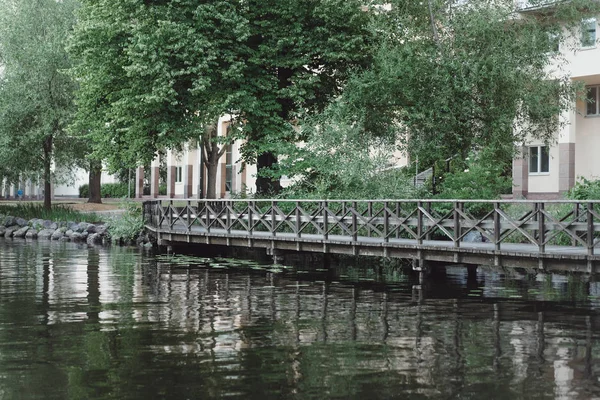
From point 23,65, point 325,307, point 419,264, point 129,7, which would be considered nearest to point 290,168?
point 129,7

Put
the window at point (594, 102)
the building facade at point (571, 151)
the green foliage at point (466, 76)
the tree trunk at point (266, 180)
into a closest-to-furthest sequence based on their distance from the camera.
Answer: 1. the green foliage at point (466, 76)
2. the tree trunk at point (266, 180)
3. the building facade at point (571, 151)
4. the window at point (594, 102)

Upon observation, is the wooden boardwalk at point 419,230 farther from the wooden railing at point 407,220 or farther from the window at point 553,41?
the window at point 553,41

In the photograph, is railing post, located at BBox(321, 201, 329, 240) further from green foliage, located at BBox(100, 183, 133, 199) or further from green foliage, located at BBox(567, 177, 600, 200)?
green foliage, located at BBox(100, 183, 133, 199)

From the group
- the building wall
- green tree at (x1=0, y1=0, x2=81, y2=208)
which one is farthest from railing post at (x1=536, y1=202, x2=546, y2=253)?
the building wall

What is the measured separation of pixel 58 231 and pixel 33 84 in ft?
26.0

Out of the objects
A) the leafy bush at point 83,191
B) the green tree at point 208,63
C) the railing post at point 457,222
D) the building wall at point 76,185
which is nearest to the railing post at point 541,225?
the railing post at point 457,222

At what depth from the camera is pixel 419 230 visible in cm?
2158

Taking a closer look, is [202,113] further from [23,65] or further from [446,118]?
[23,65]

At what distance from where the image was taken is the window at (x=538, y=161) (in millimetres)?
44300

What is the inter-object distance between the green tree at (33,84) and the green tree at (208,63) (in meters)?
10.9

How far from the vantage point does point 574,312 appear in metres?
16.2

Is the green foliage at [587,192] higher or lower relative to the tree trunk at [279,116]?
lower

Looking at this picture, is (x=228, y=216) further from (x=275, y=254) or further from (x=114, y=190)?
(x=114, y=190)

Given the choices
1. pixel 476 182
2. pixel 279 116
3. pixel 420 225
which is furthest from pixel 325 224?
pixel 279 116
